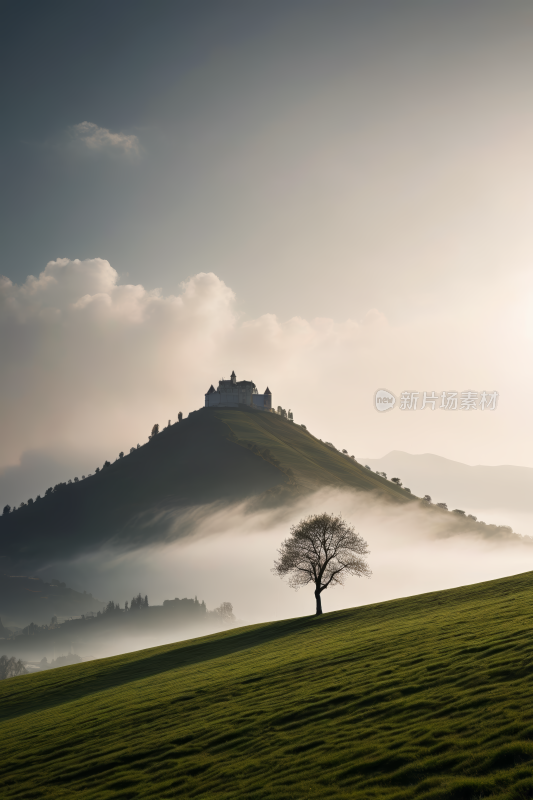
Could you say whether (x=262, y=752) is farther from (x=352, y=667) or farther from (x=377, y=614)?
(x=377, y=614)

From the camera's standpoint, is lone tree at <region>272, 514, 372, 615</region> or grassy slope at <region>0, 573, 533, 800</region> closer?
grassy slope at <region>0, 573, 533, 800</region>

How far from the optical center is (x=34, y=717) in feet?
130

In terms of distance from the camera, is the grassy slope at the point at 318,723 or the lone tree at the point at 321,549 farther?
the lone tree at the point at 321,549

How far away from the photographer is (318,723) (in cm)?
2336

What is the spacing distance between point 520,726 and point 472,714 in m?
2.60

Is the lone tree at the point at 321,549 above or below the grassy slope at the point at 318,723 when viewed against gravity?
above

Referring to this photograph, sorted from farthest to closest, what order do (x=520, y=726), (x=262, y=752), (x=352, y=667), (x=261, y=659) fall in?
(x=261, y=659) → (x=352, y=667) → (x=262, y=752) → (x=520, y=726)

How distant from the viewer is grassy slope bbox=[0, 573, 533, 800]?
16.9 meters

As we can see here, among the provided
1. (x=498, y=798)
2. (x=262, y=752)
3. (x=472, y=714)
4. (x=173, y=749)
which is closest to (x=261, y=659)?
(x=173, y=749)

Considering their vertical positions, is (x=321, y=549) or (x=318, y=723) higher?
(x=321, y=549)

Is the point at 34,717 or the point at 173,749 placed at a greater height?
the point at 173,749

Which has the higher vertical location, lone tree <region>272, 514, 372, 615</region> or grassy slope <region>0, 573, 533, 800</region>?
lone tree <region>272, 514, 372, 615</region>

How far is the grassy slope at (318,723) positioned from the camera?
16.9 metres

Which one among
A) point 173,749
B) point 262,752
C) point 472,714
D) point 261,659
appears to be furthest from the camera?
point 261,659
